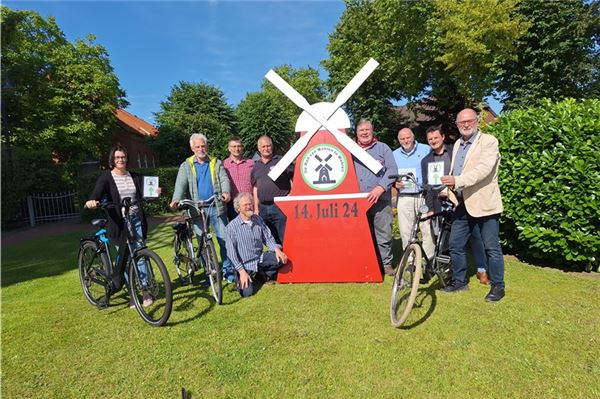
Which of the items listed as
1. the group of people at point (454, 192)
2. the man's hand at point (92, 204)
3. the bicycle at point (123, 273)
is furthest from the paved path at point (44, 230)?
the group of people at point (454, 192)

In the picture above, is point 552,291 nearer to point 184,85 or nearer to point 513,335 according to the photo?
point 513,335

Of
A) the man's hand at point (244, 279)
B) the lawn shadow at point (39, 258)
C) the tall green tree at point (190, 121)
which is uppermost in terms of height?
the tall green tree at point (190, 121)

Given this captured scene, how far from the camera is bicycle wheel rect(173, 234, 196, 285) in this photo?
470 cm

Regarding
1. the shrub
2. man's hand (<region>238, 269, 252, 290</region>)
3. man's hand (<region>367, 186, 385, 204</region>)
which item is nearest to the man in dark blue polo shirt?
man's hand (<region>238, 269, 252, 290</region>)

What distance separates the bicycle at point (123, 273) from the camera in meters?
3.60

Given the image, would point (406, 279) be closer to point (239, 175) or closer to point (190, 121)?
point (239, 175)

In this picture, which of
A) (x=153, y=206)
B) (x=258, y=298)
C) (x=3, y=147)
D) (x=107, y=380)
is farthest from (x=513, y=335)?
(x=3, y=147)

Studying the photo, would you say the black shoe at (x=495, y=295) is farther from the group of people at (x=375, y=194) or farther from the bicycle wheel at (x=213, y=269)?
the bicycle wheel at (x=213, y=269)

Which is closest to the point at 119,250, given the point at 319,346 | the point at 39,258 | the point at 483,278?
the point at 319,346

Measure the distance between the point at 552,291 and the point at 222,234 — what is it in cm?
399

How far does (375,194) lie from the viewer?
444 cm

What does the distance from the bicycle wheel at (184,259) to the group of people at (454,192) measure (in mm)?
2452

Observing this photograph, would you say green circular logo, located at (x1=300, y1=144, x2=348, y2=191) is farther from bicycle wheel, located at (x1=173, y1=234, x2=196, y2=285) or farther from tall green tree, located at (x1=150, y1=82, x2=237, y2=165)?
tall green tree, located at (x1=150, y1=82, x2=237, y2=165)

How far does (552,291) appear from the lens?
3.97 meters
